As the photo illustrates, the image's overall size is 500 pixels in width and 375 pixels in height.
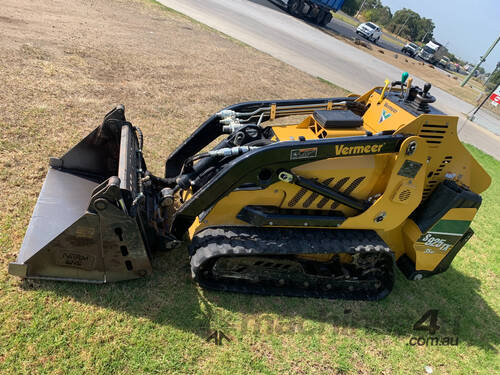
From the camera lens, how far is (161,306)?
3518mm

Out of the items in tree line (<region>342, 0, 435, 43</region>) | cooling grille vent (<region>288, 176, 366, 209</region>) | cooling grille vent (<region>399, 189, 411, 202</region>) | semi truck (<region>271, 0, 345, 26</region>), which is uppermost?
tree line (<region>342, 0, 435, 43</region>)

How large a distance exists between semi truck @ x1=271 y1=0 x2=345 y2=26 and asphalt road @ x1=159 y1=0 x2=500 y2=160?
340 cm

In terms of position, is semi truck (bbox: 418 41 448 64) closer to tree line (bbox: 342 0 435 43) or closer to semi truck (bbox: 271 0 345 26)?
semi truck (bbox: 271 0 345 26)

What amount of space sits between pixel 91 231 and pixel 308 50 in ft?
56.6

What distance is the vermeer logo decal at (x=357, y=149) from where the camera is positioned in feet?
11.6

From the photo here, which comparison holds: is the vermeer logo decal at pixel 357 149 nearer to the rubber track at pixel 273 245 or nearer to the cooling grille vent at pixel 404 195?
the cooling grille vent at pixel 404 195

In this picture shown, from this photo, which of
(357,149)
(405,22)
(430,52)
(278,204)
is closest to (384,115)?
(357,149)

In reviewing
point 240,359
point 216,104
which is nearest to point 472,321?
point 240,359

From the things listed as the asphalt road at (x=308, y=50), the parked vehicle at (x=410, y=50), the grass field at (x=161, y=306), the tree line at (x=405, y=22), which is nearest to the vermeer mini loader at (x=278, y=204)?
the grass field at (x=161, y=306)

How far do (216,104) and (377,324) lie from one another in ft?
21.3

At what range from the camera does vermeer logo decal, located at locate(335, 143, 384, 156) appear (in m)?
3.55

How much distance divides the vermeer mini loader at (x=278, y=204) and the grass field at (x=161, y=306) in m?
0.24

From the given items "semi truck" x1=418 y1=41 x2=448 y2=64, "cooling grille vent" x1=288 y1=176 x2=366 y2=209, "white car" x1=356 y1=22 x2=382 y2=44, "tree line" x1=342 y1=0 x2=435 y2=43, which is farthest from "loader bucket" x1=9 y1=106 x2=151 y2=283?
"tree line" x1=342 y1=0 x2=435 y2=43

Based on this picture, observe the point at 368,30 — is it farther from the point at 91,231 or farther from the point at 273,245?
the point at 91,231
